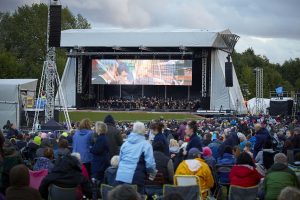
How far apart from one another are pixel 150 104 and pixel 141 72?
7.45 feet

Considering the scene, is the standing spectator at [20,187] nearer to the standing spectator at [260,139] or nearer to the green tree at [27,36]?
the standing spectator at [260,139]

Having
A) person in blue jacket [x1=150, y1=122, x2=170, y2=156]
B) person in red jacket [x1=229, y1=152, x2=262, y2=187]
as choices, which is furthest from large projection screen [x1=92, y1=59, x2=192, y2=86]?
person in red jacket [x1=229, y1=152, x2=262, y2=187]

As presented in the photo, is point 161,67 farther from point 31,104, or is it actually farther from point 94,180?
point 94,180

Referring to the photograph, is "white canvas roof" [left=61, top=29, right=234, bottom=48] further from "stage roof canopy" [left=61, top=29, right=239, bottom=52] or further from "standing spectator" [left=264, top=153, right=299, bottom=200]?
"standing spectator" [left=264, top=153, right=299, bottom=200]

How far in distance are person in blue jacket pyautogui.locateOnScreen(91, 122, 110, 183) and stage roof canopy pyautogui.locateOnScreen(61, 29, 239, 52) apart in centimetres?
2888

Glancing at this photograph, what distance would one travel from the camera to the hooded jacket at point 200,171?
730cm

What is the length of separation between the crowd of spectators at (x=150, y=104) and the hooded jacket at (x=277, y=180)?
30946 millimetres

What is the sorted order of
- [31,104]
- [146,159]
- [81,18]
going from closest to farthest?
[146,159]
[31,104]
[81,18]

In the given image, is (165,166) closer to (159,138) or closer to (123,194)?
(159,138)

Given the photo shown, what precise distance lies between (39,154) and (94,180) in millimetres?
1306

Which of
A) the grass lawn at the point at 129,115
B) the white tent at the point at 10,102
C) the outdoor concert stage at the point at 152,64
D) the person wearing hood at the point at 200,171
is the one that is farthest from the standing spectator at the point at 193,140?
the outdoor concert stage at the point at 152,64

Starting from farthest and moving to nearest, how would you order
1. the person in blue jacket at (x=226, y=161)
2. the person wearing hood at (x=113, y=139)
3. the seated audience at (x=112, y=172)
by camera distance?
the person wearing hood at (x=113, y=139) → the person in blue jacket at (x=226, y=161) → the seated audience at (x=112, y=172)

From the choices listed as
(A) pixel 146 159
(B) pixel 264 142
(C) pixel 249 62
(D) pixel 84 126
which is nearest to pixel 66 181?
(A) pixel 146 159

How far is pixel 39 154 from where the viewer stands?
→ 30.6ft
